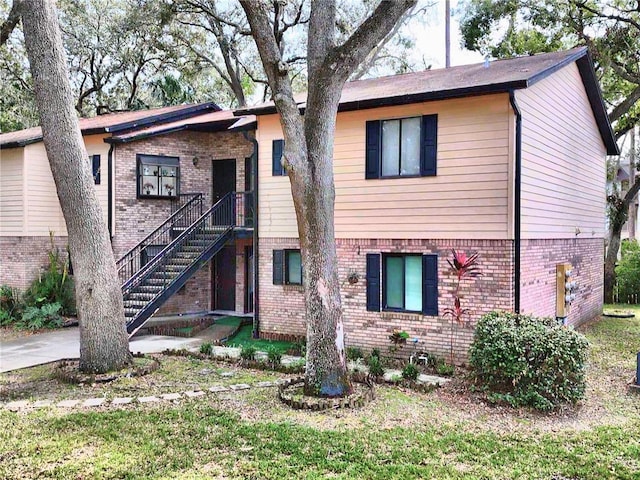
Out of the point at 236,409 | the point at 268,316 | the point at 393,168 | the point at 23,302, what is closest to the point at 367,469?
the point at 236,409

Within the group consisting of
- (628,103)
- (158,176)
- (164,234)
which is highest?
(628,103)

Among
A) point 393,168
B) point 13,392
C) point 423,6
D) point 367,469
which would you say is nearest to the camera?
point 367,469

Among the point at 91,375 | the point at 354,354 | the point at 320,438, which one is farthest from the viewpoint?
the point at 354,354

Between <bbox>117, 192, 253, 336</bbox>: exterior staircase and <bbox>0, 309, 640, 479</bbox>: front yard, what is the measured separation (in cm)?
408

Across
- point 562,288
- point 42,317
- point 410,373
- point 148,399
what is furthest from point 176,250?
point 562,288

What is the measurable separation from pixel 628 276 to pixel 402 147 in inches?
514

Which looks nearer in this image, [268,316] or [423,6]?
[268,316]

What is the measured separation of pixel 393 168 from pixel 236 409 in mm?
5797

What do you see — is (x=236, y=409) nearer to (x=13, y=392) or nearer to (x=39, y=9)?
(x=13, y=392)

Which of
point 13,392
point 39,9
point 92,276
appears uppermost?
point 39,9

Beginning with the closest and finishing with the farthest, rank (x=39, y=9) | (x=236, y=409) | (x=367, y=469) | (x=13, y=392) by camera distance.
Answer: (x=367, y=469) < (x=236, y=409) < (x=13, y=392) < (x=39, y=9)

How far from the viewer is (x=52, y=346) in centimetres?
1234

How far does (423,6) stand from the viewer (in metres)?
27.1

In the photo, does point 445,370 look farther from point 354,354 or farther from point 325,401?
point 325,401
